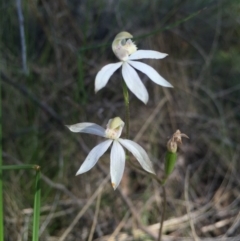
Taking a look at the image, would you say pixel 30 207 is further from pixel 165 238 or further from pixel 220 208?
pixel 220 208

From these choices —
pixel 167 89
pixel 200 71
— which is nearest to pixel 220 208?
pixel 167 89

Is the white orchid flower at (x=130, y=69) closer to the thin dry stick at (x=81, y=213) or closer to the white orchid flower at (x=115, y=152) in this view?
the white orchid flower at (x=115, y=152)

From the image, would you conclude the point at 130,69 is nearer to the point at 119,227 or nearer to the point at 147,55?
the point at 147,55

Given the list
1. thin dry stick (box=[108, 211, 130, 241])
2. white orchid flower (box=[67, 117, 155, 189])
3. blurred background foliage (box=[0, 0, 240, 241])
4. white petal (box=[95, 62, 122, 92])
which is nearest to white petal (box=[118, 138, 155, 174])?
white orchid flower (box=[67, 117, 155, 189])

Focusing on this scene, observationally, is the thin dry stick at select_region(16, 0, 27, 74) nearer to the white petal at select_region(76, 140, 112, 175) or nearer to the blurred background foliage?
the blurred background foliage

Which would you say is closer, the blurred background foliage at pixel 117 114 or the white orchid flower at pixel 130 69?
the white orchid flower at pixel 130 69

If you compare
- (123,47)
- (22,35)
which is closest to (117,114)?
(22,35)

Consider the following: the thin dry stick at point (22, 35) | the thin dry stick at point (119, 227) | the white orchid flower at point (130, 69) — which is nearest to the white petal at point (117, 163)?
the white orchid flower at point (130, 69)
